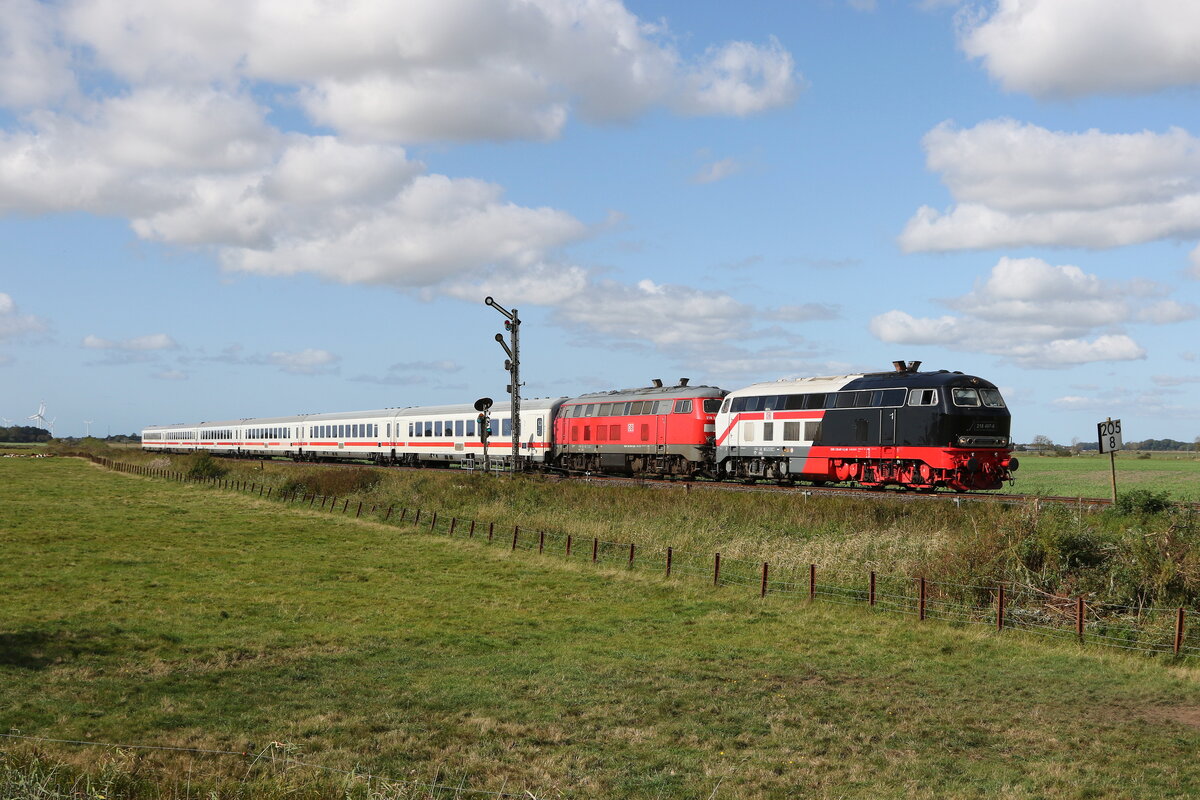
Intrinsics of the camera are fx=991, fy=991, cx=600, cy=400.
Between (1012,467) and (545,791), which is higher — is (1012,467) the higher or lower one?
the higher one

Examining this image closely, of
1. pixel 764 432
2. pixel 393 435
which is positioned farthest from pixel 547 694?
pixel 393 435

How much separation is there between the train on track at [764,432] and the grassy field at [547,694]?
13.4m

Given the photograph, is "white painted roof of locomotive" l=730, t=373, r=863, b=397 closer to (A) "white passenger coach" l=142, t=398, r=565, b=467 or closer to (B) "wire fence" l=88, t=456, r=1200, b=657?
(B) "wire fence" l=88, t=456, r=1200, b=657

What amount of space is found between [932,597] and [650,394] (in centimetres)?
2802

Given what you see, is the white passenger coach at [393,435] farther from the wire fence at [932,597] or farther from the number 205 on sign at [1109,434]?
the number 205 on sign at [1109,434]

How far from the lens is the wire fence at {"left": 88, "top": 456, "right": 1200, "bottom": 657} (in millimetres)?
18469

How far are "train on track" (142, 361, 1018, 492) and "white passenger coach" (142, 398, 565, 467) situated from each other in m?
0.15

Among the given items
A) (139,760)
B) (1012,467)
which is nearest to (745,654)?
(139,760)

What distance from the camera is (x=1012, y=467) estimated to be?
33.2 metres

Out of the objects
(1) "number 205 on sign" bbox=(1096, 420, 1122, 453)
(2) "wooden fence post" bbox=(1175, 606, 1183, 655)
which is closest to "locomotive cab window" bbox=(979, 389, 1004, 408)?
(1) "number 205 on sign" bbox=(1096, 420, 1122, 453)

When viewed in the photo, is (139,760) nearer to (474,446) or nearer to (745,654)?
(745,654)

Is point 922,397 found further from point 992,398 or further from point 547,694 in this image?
point 547,694

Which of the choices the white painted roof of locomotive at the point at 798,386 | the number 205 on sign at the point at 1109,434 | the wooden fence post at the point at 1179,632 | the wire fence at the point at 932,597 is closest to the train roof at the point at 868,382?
the white painted roof of locomotive at the point at 798,386

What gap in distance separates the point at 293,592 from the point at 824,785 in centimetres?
1592
